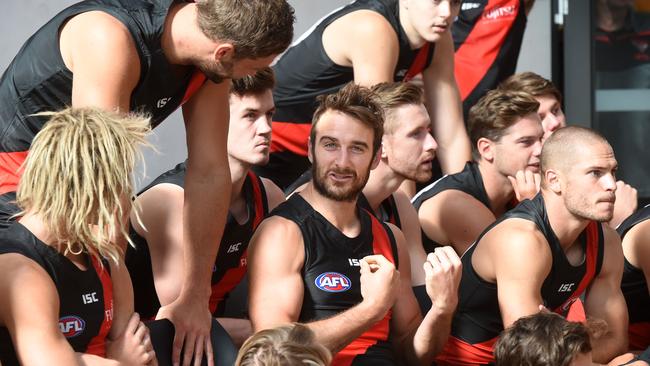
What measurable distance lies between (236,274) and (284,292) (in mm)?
678

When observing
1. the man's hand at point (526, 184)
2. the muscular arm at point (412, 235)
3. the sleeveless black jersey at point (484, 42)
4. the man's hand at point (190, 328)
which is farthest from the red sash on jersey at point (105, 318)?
the sleeveless black jersey at point (484, 42)

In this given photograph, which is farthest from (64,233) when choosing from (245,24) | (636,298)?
(636,298)

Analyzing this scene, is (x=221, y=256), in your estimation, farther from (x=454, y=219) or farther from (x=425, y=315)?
(x=454, y=219)

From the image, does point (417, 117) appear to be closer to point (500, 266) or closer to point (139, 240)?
point (500, 266)

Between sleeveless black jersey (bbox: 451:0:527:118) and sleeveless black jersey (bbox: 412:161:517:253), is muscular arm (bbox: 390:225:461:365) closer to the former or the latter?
sleeveless black jersey (bbox: 412:161:517:253)

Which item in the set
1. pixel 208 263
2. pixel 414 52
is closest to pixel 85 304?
pixel 208 263

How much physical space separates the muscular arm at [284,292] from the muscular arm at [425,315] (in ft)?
0.65

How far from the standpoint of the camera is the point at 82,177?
2791 millimetres

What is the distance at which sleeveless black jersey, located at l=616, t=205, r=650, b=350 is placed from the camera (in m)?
4.49

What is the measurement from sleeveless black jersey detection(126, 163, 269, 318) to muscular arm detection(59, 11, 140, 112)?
92 centimetres

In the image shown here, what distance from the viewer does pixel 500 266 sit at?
383cm

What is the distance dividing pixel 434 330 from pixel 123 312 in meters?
1.06

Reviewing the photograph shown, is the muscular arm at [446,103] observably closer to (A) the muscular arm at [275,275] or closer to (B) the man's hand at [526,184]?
(B) the man's hand at [526,184]

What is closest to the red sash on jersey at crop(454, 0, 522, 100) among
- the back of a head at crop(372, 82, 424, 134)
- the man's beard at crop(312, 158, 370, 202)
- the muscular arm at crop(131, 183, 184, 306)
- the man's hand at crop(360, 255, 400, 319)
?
the back of a head at crop(372, 82, 424, 134)
